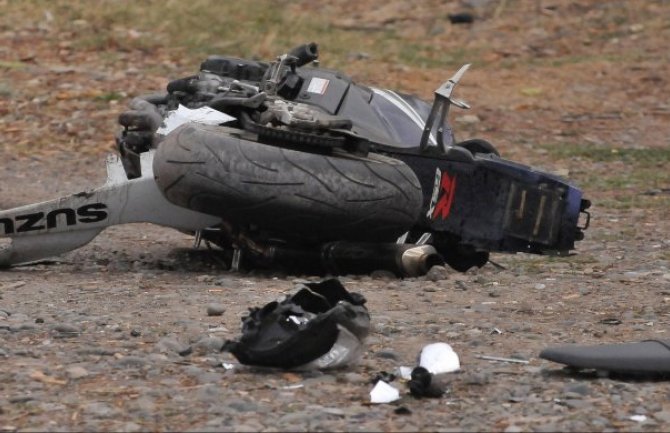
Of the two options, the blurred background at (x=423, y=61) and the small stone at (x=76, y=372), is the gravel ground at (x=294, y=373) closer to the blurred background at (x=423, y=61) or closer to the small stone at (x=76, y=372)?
the small stone at (x=76, y=372)

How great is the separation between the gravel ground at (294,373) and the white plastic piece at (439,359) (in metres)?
0.05

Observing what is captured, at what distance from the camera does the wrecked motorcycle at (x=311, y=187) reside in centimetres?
743

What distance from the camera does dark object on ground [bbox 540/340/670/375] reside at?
5.46 metres

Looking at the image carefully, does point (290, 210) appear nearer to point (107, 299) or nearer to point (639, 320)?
point (107, 299)

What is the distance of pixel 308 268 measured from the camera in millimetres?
8117

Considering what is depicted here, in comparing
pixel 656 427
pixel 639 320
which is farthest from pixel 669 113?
pixel 656 427

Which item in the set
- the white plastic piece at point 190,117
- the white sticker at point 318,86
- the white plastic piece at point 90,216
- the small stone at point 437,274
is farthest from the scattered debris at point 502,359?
the white sticker at point 318,86

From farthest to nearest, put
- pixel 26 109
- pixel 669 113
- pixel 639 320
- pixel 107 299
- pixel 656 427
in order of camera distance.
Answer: pixel 669 113, pixel 26 109, pixel 107 299, pixel 639 320, pixel 656 427

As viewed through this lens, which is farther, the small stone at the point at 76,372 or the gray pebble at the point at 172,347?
the gray pebble at the point at 172,347

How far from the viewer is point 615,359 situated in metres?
5.47

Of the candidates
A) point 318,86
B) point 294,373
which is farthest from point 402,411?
point 318,86

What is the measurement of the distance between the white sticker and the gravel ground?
1.04 m

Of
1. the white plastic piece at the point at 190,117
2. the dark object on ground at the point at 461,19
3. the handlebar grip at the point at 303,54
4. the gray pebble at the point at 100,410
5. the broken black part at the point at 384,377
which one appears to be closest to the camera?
the gray pebble at the point at 100,410

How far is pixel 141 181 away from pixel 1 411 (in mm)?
2938
